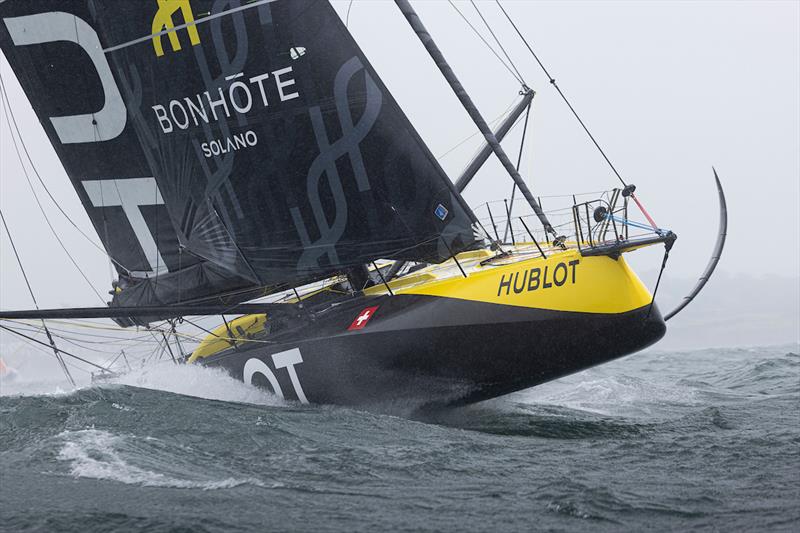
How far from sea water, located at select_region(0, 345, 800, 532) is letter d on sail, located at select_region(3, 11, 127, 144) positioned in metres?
3.32

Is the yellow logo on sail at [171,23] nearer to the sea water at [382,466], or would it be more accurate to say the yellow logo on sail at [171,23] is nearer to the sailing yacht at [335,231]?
the sailing yacht at [335,231]

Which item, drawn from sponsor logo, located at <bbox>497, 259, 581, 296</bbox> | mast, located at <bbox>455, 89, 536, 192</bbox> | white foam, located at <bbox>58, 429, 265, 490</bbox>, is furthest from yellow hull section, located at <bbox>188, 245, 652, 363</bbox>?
mast, located at <bbox>455, 89, 536, 192</bbox>

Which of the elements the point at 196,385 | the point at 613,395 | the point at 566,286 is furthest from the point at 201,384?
the point at 613,395

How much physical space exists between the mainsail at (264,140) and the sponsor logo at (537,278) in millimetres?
714

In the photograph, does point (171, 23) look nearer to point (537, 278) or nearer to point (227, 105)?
point (227, 105)

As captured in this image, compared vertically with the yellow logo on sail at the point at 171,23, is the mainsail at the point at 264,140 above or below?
below

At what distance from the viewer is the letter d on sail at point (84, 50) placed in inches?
418

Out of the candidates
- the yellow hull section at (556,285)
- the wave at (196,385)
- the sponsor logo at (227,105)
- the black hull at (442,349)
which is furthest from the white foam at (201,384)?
the sponsor logo at (227,105)

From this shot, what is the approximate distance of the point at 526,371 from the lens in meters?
8.30

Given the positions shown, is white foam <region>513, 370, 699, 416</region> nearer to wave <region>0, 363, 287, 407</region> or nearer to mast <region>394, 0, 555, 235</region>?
mast <region>394, 0, 555, 235</region>

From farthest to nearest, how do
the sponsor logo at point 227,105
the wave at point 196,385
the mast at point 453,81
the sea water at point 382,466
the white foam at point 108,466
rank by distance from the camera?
the wave at point 196,385, the sponsor logo at point 227,105, the mast at point 453,81, the white foam at point 108,466, the sea water at point 382,466

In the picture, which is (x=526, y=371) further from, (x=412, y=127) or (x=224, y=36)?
(x=224, y=36)

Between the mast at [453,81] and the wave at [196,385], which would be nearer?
the mast at [453,81]

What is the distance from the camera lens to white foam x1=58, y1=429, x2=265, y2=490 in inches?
213
